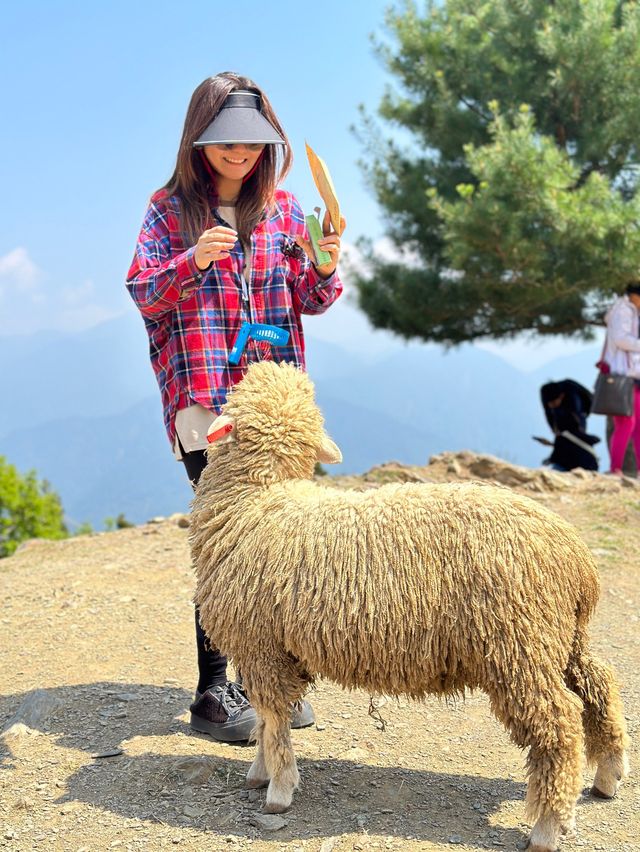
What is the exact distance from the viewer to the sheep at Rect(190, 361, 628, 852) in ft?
9.25

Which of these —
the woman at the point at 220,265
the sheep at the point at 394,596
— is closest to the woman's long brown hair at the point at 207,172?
the woman at the point at 220,265

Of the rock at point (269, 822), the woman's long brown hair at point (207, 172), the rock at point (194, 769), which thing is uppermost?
the woman's long brown hair at point (207, 172)

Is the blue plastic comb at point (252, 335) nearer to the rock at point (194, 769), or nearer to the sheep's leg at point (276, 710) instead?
the sheep's leg at point (276, 710)

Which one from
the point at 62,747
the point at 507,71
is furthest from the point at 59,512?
the point at 62,747

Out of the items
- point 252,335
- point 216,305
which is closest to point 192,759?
point 252,335

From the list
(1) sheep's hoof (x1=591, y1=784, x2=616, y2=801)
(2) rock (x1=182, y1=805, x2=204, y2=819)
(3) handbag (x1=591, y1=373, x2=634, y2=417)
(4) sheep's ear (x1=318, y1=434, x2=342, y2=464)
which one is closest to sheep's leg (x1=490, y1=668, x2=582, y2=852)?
(1) sheep's hoof (x1=591, y1=784, x2=616, y2=801)

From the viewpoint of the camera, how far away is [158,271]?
3303mm

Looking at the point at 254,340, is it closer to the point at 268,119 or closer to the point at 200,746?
the point at 268,119

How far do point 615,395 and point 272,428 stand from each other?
6.82 meters

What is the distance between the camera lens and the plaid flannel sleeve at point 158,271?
324 centimetres

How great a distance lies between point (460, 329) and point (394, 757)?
30.5 ft

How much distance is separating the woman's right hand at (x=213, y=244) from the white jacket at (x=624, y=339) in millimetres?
6742

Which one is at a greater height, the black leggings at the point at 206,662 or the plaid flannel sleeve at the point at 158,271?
the plaid flannel sleeve at the point at 158,271

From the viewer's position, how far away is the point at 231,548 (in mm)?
3154
